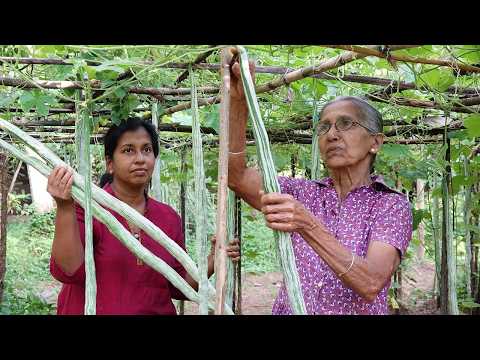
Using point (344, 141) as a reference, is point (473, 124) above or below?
above

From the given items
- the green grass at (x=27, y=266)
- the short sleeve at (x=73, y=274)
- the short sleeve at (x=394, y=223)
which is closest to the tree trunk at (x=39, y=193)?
the green grass at (x=27, y=266)

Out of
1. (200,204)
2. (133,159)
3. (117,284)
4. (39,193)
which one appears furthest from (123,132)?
(39,193)

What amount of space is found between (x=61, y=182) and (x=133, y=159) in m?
0.85

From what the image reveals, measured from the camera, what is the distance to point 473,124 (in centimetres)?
264

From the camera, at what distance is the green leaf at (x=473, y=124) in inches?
103

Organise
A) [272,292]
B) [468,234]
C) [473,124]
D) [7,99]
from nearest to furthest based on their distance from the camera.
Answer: [473,124]
[7,99]
[468,234]
[272,292]

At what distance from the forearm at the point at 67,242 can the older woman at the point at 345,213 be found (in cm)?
55

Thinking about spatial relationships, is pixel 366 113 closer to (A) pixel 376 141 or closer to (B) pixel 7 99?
(A) pixel 376 141

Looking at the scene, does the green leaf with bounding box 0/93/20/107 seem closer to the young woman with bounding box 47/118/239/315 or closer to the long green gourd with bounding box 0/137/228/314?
the young woman with bounding box 47/118/239/315

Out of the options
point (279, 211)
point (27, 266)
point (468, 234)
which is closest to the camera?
point (279, 211)

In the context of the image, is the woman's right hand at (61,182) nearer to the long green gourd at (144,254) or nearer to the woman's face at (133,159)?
the long green gourd at (144,254)

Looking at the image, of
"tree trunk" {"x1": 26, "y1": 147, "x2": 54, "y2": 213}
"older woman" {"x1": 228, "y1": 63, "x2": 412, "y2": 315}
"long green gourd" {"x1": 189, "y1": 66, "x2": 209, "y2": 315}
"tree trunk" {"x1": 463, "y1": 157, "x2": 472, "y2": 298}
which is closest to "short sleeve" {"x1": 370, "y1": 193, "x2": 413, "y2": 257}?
"older woman" {"x1": 228, "y1": 63, "x2": 412, "y2": 315}

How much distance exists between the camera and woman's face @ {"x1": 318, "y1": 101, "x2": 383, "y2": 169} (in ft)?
6.64
